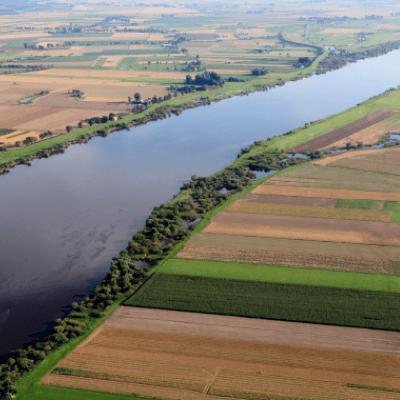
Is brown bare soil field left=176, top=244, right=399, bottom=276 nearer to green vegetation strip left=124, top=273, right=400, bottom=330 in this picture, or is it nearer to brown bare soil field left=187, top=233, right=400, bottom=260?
brown bare soil field left=187, top=233, right=400, bottom=260

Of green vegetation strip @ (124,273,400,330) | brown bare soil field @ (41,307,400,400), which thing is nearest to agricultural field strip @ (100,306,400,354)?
brown bare soil field @ (41,307,400,400)

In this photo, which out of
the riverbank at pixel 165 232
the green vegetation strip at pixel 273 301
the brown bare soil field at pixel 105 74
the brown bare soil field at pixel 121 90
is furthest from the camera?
the brown bare soil field at pixel 105 74

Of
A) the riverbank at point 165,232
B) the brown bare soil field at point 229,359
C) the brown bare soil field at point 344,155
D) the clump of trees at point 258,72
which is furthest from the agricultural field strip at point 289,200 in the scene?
the clump of trees at point 258,72

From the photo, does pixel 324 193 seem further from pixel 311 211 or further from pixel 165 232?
pixel 165 232

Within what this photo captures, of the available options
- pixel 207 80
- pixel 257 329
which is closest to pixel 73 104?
pixel 207 80

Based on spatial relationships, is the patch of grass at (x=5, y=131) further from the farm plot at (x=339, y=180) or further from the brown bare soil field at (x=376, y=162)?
the brown bare soil field at (x=376, y=162)

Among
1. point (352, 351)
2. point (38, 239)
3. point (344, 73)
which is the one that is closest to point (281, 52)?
point (344, 73)

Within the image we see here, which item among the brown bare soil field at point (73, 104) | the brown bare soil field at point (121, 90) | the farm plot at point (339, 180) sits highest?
→ the brown bare soil field at point (121, 90)
